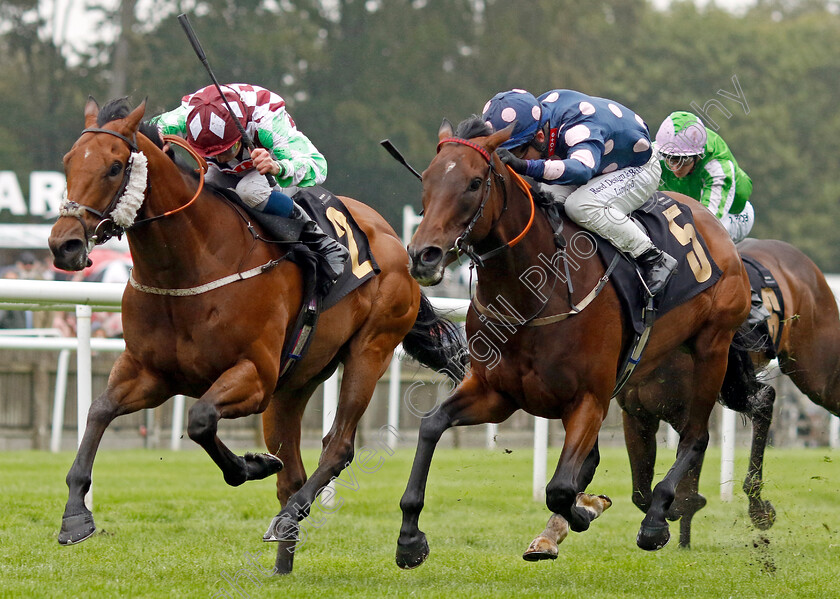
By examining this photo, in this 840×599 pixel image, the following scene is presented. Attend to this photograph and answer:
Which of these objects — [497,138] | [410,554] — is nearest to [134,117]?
[497,138]

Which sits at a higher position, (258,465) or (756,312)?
(756,312)

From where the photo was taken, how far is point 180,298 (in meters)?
4.77

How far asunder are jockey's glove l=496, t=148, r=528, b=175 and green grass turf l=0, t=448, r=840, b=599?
1.67 m

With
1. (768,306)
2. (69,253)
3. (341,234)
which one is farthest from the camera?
(768,306)

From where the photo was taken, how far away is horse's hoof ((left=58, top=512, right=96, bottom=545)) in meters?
4.45

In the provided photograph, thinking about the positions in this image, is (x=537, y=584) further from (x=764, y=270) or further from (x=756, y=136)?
(x=756, y=136)

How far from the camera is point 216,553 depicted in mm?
5656

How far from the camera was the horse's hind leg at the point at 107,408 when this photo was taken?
4602mm

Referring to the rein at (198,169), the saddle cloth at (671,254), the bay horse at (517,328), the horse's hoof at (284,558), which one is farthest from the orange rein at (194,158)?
the saddle cloth at (671,254)

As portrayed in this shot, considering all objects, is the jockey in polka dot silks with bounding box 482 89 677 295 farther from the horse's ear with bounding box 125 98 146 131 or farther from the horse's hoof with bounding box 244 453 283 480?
the horse's hoof with bounding box 244 453 283 480

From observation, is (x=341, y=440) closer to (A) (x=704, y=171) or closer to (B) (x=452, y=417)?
(B) (x=452, y=417)

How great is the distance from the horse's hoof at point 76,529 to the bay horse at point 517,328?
1.19 meters

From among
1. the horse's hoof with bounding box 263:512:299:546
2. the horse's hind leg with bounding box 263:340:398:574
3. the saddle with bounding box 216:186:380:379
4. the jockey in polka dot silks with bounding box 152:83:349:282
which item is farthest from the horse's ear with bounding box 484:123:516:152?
the horse's hoof with bounding box 263:512:299:546

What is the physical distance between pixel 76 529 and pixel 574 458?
190cm
